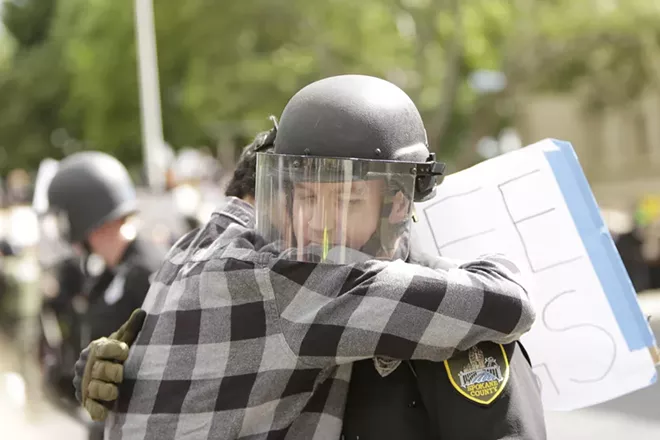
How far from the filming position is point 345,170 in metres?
1.99

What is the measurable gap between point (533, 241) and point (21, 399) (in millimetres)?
6370

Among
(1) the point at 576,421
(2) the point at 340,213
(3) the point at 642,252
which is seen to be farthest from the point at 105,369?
(3) the point at 642,252

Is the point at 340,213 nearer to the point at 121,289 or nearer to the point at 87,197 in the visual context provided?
the point at 121,289

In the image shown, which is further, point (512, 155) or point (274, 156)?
point (512, 155)

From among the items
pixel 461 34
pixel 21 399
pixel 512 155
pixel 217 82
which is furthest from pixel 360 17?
pixel 512 155

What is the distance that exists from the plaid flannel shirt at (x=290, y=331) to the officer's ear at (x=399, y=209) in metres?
0.14

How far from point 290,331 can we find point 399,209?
34cm

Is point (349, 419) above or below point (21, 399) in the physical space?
above

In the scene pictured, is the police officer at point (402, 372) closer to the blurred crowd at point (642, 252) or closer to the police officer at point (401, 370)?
the police officer at point (401, 370)

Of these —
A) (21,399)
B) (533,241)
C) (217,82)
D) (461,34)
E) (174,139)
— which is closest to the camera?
(533,241)

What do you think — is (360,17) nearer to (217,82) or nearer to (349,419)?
(217,82)

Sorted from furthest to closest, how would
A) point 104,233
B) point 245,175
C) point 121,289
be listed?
point 104,233, point 121,289, point 245,175

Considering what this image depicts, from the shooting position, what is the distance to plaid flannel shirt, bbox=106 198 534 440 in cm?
188

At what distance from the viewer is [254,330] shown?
1.93 meters
